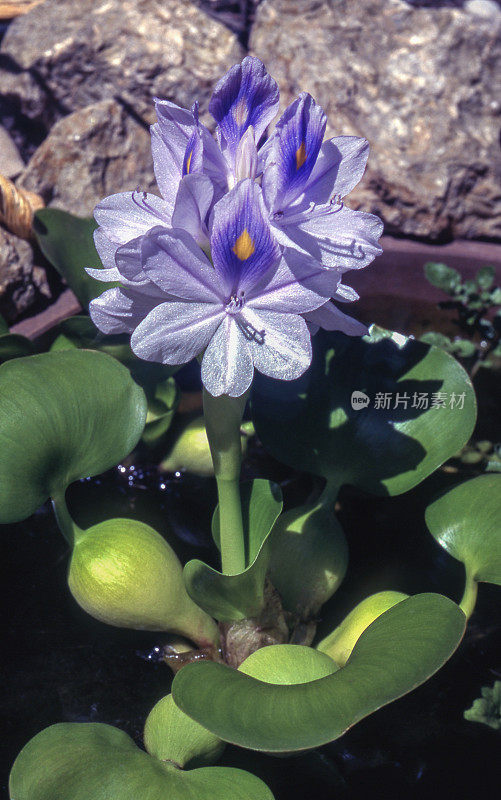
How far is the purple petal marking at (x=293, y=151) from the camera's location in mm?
957

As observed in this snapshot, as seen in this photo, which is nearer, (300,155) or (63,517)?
(300,155)

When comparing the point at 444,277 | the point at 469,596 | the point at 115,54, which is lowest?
the point at 469,596

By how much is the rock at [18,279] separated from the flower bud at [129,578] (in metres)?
1.36

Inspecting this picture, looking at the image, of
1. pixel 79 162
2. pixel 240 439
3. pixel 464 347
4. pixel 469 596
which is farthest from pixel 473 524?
pixel 79 162

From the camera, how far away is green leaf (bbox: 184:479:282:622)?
1156 mm

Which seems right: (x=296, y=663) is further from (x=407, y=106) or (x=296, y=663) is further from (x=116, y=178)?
(x=407, y=106)

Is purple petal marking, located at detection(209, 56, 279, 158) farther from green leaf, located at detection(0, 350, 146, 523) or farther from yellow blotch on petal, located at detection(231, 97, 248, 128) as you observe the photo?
green leaf, located at detection(0, 350, 146, 523)

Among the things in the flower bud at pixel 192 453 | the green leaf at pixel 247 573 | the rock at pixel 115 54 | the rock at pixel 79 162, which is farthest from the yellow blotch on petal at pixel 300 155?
the rock at pixel 115 54

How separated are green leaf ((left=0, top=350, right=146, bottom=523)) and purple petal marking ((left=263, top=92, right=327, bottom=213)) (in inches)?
22.4

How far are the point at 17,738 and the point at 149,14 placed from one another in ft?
10.1

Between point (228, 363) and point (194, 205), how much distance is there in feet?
0.76

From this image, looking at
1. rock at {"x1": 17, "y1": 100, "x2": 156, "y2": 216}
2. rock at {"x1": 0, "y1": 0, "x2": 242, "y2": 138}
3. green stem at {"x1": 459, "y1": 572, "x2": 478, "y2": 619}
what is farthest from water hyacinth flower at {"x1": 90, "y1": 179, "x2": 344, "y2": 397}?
rock at {"x1": 0, "y1": 0, "x2": 242, "y2": 138}

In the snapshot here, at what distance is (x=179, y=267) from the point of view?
93 cm

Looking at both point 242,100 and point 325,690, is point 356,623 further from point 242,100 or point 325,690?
point 242,100
